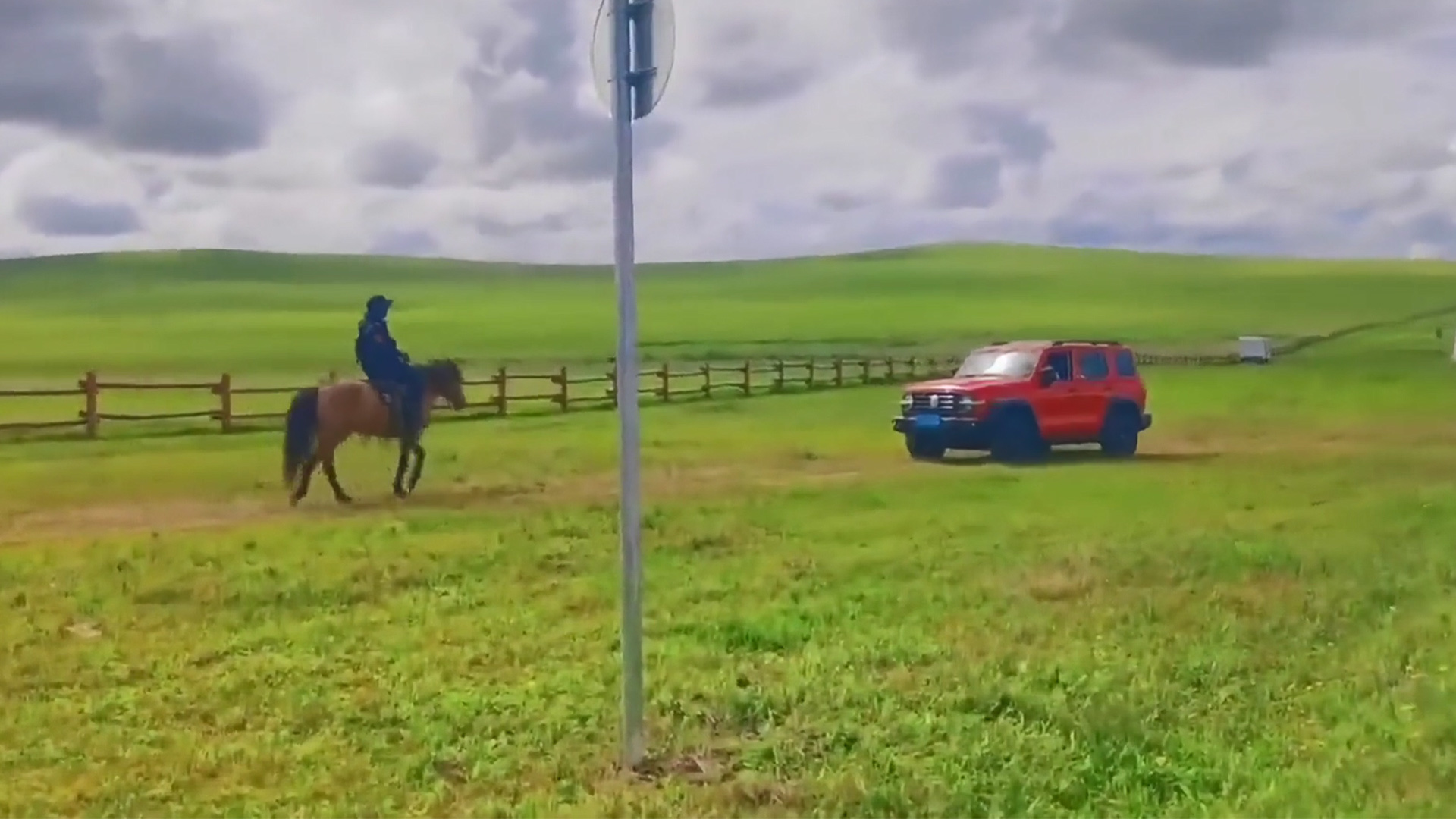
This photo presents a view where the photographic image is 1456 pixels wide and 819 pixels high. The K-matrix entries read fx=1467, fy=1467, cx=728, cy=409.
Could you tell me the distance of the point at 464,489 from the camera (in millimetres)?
13445

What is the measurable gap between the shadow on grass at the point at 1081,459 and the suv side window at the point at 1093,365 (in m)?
0.93

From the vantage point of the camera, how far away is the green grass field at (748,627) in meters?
5.37

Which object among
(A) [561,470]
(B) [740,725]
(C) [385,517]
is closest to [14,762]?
(B) [740,725]

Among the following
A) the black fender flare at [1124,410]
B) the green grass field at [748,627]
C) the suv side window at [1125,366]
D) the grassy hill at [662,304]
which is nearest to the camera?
the green grass field at [748,627]

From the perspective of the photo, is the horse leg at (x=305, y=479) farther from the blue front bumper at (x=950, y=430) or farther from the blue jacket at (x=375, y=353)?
the blue front bumper at (x=950, y=430)

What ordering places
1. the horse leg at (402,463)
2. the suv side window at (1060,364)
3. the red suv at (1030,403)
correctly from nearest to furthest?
the horse leg at (402,463), the red suv at (1030,403), the suv side window at (1060,364)

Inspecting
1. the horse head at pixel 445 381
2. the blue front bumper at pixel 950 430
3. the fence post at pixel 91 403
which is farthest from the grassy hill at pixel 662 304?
the blue front bumper at pixel 950 430

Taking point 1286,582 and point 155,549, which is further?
point 155,549

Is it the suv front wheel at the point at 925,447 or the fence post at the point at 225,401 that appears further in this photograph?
the fence post at the point at 225,401

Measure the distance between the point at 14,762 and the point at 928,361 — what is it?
2259cm

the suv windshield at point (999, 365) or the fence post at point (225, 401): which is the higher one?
the suv windshield at point (999, 365)

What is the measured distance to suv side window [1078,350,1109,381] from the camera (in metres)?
17.7

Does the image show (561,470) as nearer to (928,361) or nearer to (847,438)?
(847,438)

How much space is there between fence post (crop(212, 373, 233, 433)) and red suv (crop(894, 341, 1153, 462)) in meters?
8.60
